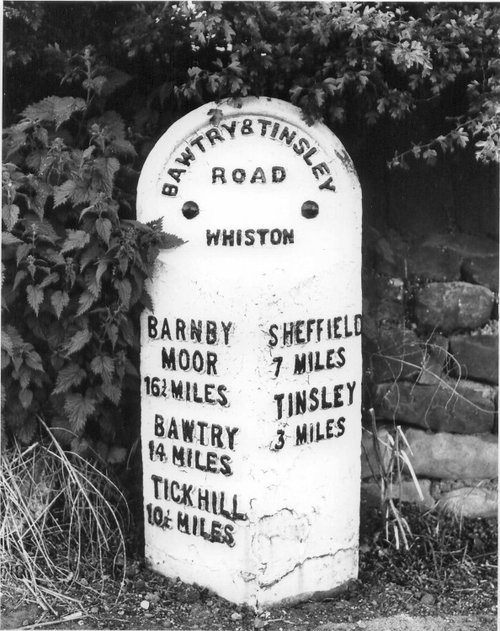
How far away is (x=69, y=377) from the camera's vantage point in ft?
9.82

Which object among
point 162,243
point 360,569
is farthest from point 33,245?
point 360,569

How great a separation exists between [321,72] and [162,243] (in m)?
0.88

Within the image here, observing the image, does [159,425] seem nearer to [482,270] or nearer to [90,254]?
[90,254]

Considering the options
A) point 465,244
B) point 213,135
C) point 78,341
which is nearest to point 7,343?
point 78,341

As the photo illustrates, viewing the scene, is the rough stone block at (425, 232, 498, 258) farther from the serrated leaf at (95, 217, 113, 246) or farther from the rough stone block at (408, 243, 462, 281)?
the serrated leaf at (95, 217, 113, 246)

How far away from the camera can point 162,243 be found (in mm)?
2875

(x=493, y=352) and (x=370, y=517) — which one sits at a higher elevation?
(x=493, y=352)

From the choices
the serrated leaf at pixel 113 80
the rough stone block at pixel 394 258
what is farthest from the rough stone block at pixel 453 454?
the serrated leaf at pixel 113 80

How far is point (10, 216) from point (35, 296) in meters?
0.31

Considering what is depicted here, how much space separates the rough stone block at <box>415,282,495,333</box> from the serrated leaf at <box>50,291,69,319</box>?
153cm

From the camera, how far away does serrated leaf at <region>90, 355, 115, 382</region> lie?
9.73ft

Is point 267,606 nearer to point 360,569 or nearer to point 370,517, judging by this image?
point 360,569

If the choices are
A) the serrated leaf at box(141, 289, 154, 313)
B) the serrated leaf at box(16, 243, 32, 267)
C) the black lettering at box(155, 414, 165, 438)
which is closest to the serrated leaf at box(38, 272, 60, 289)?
the serrated leaf at box(16, 243, 32, 267)

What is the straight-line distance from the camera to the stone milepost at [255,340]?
284cm
